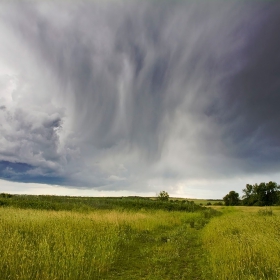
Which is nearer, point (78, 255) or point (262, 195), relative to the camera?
point (78, 255)

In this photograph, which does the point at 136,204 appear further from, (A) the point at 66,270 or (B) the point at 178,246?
(A) the point at 66,270

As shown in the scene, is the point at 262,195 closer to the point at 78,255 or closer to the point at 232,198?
the point at 232,198

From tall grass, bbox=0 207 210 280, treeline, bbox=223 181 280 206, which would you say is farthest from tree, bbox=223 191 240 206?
tall grass, bbox=0 207 210 280

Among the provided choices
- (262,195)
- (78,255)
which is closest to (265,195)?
(262,195)

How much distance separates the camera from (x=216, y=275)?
749cm

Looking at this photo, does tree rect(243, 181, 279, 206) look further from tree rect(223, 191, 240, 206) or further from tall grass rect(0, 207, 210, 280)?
tall grass rect(0, 207, 210, 280)

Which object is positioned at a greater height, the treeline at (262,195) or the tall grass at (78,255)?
the treeline at (262,195)

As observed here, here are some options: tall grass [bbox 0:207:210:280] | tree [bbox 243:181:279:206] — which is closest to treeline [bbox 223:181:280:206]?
tree [bbox 243:181:279:206]

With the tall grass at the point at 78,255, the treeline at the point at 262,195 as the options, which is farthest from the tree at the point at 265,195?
the tall grass at the point at 78,255

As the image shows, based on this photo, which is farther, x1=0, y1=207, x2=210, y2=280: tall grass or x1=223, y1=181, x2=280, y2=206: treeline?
x1=223, y1=181, x2=280, y2=206: treeline

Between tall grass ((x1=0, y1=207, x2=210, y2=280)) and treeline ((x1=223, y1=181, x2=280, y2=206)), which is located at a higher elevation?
treeline ((x1=223, y1=181, x2=280, y2=206))

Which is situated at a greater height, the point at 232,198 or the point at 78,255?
the point at 232,198

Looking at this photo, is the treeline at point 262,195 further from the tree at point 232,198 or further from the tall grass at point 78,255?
the tall grass at point 78,255

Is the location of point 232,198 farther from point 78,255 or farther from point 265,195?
point 78,255
